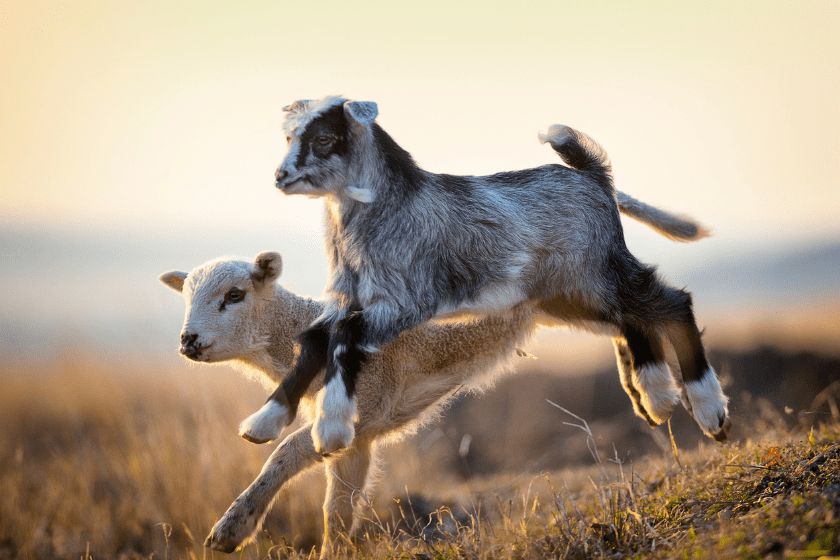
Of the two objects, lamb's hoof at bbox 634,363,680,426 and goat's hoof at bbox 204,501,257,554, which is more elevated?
lamb's hoof at bbox 634,363,680,426

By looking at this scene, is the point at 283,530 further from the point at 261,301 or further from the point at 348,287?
the point at 348,287

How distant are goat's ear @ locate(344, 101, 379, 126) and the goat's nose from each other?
73.5 inches

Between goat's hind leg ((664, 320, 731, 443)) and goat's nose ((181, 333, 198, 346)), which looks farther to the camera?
goat's nose ((181, 333, 198, 346))

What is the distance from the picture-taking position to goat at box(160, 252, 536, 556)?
400 centimetres

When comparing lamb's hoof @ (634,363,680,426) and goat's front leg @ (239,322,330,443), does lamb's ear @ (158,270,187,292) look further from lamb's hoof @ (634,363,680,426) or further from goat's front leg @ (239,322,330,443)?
lamb's hoof @ (634,363,680,426)

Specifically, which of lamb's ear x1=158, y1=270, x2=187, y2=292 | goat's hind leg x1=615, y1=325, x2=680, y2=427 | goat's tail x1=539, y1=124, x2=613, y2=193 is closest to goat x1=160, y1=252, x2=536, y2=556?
lamb's ear x1=158, y1=270, x2=187, y2=292

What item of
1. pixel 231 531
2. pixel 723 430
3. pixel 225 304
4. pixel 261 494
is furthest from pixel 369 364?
pixel 723 430

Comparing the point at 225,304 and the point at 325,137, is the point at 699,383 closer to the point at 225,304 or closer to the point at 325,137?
the point at 325,137

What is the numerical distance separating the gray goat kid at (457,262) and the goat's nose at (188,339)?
1288 millimetres

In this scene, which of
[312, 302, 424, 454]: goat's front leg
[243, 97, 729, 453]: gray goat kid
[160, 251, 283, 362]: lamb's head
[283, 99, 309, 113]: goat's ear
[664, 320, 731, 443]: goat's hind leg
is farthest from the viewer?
[160, 251, 283, 362]: lamb's head

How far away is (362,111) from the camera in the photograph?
2891mm

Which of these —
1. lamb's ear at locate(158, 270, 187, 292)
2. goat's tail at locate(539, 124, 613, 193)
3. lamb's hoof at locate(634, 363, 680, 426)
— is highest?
goat's tail at locate(539, 124, 613, 193)

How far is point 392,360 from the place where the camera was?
420 centimetres

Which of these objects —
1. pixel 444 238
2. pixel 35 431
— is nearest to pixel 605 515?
pixel 444 238
